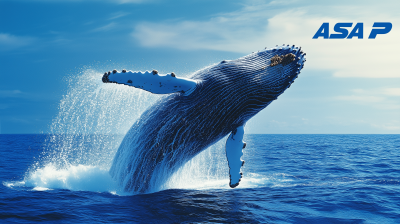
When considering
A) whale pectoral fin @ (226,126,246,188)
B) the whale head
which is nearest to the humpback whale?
the whale head

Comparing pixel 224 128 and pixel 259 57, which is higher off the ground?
pixel 259 57

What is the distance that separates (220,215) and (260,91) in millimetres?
3315

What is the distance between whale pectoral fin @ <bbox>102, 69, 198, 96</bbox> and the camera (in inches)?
277

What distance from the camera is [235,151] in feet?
29.6

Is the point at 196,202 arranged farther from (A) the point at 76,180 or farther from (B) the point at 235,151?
(A) the point at 76,180

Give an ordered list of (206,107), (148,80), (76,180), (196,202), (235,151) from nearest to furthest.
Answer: (148,80), (206,107), (196,202), (235,151), (76,180)

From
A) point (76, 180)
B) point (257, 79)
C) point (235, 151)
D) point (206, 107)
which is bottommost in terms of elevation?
point (76, 180)

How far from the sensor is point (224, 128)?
851 centimetres

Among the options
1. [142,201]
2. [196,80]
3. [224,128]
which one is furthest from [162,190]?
[196,80]

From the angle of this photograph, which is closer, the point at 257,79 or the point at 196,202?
the point at 257,79

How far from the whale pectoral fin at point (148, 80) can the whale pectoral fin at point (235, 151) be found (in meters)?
2.41

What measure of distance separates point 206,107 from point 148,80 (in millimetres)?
1724

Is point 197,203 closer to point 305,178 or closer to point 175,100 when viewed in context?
point 175,100

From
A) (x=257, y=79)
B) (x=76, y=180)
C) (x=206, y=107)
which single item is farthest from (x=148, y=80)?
(x=76, y=180)
